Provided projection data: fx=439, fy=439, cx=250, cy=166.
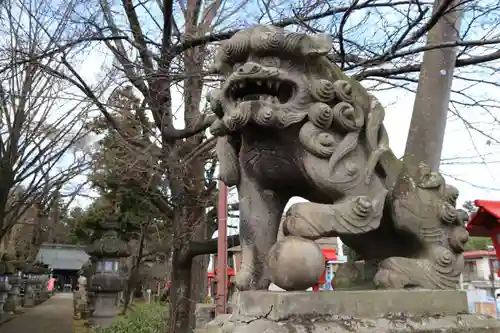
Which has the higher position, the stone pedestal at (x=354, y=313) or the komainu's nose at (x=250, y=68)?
the komainu's nose at (x=250, y=68)

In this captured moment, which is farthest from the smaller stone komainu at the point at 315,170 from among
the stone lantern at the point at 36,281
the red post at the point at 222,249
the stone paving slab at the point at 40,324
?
the stone lantern at the point at 36,281

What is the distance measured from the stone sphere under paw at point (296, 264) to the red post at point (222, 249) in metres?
3.76

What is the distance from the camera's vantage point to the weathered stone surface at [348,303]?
6.09 feet

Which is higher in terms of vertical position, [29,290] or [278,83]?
[278,83]

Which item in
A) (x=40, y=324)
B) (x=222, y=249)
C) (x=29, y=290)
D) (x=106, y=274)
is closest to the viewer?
(x=222, y=249)

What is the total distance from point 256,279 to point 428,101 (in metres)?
2.52

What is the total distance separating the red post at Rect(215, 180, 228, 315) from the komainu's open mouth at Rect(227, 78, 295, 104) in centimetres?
351

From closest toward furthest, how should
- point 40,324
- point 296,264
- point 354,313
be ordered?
point 296,264 → point 354,313 → point 40,324

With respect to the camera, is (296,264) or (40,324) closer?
(296,264)

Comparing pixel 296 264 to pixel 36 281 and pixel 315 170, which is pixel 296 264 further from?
pixel 36 281

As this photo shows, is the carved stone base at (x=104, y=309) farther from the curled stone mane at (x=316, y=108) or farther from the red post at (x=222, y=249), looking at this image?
the curled stone mane at (x=316, y=108)

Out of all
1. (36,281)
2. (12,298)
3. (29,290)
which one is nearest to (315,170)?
(12,298)

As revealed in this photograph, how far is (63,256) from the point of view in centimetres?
3862

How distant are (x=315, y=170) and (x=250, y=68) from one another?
1.86ft
